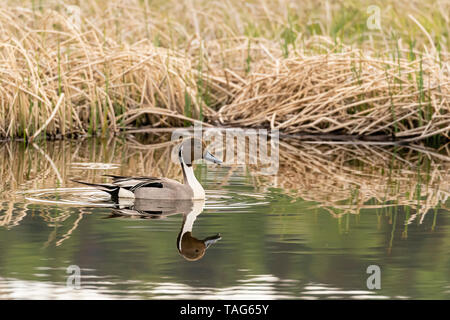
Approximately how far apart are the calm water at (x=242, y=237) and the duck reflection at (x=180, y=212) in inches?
1.9

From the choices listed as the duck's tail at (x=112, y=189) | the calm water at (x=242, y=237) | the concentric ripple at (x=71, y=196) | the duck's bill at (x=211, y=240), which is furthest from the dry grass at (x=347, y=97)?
the duck's bill at (x=211, y=240)

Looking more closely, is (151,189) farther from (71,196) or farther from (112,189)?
(71,196)

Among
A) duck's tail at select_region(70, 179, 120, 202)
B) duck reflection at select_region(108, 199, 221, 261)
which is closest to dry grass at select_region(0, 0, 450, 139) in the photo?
duck's tail at select_region(70, 179, 120, 202)

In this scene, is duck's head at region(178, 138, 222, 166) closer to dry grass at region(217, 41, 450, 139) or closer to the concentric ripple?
A: the concentric ripple

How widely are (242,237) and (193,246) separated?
0.43 m

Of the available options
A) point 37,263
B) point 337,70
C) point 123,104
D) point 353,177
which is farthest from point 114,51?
point 37,263

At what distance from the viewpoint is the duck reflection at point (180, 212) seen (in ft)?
19.5

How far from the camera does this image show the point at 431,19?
16.2 meters

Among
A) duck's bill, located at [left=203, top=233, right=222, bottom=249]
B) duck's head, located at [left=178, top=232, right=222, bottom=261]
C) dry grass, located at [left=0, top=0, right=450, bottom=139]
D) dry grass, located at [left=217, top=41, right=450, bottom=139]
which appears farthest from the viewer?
dry grass, located at [left=217, top=41, right=450, bottom=139]

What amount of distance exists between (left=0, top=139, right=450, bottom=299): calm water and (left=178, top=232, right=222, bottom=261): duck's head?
0.05 m

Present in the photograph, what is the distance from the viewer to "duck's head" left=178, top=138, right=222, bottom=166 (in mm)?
8094

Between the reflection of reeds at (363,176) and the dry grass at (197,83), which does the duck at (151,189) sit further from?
the dry grass at (197,83)

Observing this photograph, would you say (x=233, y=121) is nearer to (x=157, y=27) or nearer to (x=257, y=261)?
(x=157, y=27)

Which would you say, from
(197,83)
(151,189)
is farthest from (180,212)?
(197,83)
